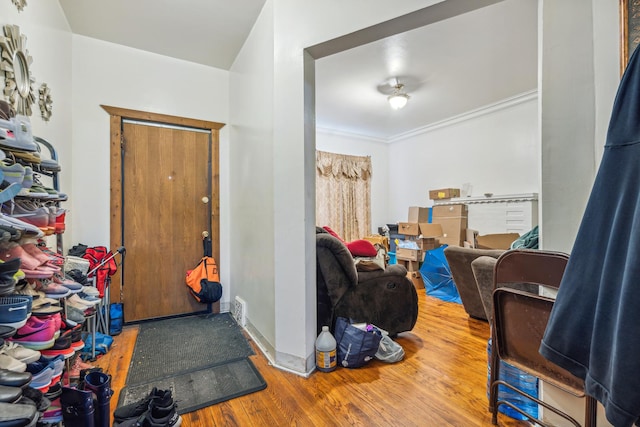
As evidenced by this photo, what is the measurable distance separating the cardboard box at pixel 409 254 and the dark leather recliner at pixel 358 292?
86.3 inches

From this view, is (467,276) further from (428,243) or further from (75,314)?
(75,314)

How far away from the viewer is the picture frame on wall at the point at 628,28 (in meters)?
1.09

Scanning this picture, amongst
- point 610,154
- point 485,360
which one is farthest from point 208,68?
point 485,360

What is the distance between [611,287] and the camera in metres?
0.76

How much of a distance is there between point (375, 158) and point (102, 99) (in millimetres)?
4794

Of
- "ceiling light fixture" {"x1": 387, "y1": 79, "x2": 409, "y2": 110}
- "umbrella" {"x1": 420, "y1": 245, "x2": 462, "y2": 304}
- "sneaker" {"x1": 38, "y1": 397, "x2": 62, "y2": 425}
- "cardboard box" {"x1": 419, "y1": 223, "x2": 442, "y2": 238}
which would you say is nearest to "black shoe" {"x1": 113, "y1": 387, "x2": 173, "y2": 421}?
"sneaker" {"x1": 38, "y1": 397, "x2": 62, "y2": 425}

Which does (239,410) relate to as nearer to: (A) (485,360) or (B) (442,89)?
(A) (485,360)

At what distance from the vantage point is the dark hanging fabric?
0.68 m

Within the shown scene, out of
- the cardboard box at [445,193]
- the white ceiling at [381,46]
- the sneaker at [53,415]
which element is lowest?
the sneaker at [53,415]

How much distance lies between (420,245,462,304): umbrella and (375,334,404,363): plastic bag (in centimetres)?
184

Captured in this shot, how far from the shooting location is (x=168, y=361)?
222cm

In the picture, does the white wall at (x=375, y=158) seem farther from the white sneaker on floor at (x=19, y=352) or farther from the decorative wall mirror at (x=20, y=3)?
the white sneaker on floor at (x=19, y=352)

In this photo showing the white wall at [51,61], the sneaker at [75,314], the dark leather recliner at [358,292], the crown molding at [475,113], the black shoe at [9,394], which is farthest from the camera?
the crown molding at [475,113]

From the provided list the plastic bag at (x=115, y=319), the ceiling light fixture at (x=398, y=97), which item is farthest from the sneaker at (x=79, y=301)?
the ceiling light fixture at (x=398, y=97)
